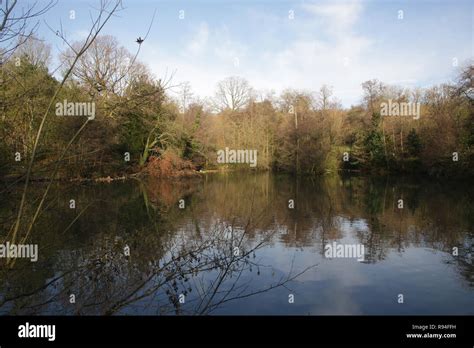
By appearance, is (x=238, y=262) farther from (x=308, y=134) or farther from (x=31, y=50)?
(x=308, y=134)

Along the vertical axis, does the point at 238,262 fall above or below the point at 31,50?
below

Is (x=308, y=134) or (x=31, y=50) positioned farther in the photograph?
(x=308, y=134)

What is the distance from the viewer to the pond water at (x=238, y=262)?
521 centimetres

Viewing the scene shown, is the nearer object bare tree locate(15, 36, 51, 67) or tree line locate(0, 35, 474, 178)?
bare tree locate(15, 36, 51, 67)

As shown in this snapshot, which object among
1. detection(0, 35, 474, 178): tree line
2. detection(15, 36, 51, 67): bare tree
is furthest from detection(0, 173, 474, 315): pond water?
detection(0, 35, 474, 178): tree line

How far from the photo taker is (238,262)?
7.95 m

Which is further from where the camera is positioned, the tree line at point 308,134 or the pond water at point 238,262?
the tree line at point 308,134

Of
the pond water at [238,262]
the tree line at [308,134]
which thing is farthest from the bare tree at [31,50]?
the tree line at [308,134]

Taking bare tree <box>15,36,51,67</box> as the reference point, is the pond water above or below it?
below

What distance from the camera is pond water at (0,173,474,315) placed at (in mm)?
5207

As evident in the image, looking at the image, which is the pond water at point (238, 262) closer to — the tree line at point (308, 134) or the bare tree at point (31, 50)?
the bare tree at point (31, 50)

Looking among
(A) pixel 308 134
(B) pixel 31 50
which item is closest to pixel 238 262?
(B) pixel 31 50

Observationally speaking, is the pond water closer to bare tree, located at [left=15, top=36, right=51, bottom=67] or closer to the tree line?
bare tree, located at [left=15, top=36, right=51, bottom=67]
